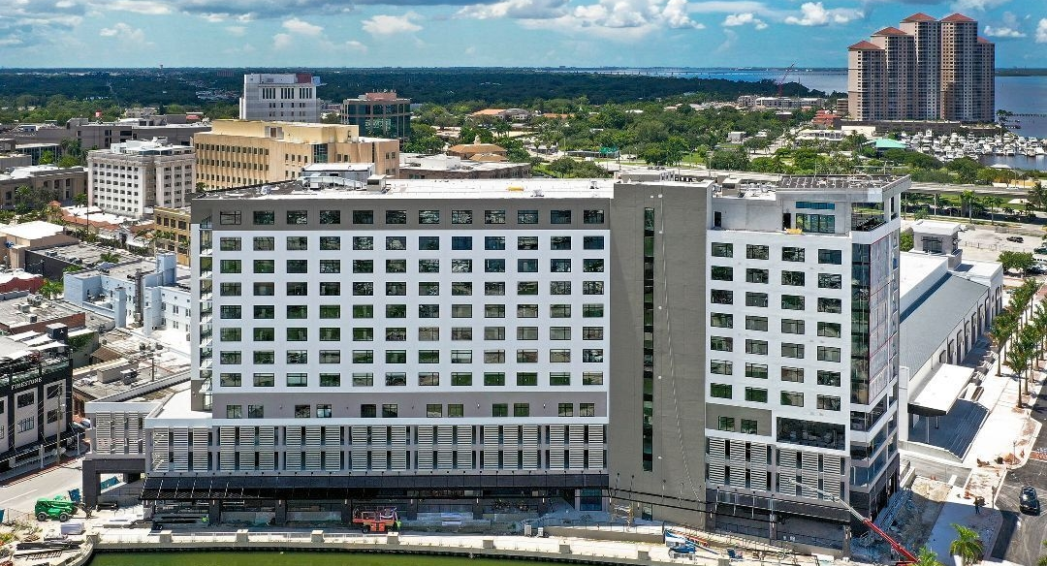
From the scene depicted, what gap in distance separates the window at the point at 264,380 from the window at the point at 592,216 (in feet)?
51.7

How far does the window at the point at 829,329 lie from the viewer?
50.8 meters

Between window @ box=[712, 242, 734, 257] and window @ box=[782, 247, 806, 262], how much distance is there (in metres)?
2.28

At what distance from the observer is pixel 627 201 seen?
52.9m

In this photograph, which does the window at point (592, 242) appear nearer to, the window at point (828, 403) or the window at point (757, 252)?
the window at point (757, 252)

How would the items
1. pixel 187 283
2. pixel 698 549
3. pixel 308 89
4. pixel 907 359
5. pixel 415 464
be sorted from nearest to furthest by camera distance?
pixel 698 549, pixel 415 464, pixel 907 359, pixel 187 283, pixel 308 89

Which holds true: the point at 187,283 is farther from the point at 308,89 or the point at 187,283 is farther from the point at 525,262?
the point at 308,89

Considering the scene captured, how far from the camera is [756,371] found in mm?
52031

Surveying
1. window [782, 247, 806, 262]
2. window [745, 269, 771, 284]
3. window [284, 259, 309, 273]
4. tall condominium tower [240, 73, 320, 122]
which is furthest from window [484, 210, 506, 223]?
tall condominium tower [240, 73, 320, 122]

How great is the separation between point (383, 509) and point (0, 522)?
56.6 ft

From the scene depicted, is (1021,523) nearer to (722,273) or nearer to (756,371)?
(756,371)

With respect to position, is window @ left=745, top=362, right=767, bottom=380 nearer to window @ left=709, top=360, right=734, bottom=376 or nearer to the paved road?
window @ left=709, top=360, right=734, bottom=376

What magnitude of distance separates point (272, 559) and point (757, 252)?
967 inches

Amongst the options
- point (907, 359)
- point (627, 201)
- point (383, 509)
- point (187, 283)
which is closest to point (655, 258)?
point (627, 201)

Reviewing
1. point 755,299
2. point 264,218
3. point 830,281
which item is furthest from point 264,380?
point 830,281
